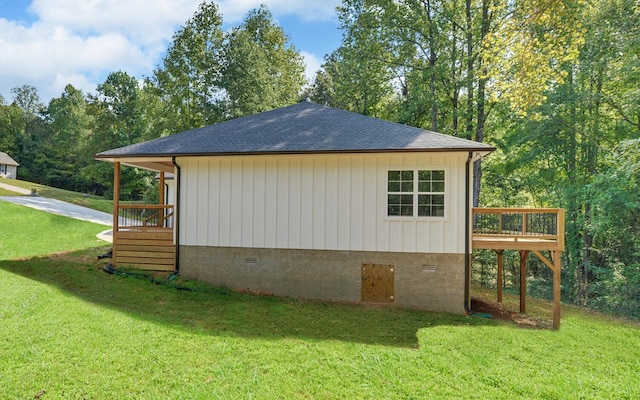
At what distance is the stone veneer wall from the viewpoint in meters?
7.96

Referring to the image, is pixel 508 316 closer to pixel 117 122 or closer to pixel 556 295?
pixel 556 295

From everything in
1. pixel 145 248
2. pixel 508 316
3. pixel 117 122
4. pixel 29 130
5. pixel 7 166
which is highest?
pixel 29 130

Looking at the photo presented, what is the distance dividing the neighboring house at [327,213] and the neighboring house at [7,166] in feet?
129

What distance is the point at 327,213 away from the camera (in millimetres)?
8406

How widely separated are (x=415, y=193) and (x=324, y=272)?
9.52ft

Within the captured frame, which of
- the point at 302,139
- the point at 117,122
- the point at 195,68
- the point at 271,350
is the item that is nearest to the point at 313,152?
the point at 302,139

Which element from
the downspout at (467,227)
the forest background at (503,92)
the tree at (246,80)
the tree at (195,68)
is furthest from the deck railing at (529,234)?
the tree at (195,68)

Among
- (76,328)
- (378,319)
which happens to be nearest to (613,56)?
(378,319)

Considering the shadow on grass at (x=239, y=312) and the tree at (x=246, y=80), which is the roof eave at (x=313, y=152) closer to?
the shadow on grass at (x=239, y=312)

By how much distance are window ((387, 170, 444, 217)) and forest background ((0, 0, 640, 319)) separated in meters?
2.45

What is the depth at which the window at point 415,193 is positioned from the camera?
26.3ft

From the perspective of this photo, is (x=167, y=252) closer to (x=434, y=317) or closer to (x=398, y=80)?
(x=434, y=317)

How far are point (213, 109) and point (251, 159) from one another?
1379 cm

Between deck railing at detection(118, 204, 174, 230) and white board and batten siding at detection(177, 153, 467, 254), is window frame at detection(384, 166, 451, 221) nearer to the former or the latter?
white board and batten siding at detection(177, 153, 467, 254)
